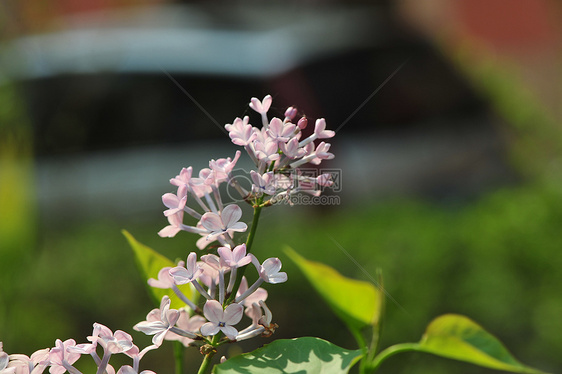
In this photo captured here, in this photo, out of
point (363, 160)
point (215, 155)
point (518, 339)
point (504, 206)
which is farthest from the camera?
point (363, 160)

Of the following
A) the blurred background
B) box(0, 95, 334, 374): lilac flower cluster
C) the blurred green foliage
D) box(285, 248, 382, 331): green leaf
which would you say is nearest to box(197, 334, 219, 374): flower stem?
box(0, 95, 334, 374): lilac flower cluster

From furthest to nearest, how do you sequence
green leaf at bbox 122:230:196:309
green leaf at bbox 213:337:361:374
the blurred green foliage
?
1. the blurred green foliage
2. green leaf at bbox 122:230:196:309
3. green leaf at bbox 213:337:361:374

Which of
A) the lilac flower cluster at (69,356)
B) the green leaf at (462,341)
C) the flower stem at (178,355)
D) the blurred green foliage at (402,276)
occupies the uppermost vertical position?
the lilac flower cluster at (69,356)

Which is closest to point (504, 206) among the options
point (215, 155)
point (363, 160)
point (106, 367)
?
point (363, 160)

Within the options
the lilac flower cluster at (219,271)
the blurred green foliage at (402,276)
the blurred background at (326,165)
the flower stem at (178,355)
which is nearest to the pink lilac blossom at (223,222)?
the lilac flower cluster at (219,271)

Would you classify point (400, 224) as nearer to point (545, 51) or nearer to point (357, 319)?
point (357, 319)

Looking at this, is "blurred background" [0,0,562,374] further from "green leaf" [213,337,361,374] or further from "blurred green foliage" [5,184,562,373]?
"green leaf" [213,337,361,374]

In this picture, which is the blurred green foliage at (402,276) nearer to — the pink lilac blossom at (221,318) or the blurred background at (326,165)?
the blurred background at (326,165)
